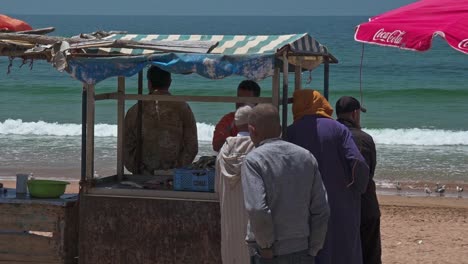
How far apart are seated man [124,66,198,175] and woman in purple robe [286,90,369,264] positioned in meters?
1.60

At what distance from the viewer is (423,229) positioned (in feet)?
34.7

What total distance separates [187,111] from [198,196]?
1107 mm

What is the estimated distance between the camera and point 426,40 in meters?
5.46

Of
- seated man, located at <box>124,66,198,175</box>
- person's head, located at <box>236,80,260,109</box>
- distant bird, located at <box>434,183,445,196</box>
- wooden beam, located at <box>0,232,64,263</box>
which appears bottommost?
distant bird, located at <box>434,183,445,196</box>

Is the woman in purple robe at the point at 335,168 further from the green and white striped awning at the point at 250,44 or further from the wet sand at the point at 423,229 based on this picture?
the wet sand at the point at 423,229

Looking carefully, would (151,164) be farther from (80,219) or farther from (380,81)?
(380,81)

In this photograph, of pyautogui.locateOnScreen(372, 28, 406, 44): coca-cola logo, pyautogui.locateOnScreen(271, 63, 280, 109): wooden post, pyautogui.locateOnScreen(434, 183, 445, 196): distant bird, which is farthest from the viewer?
pyautogui.locateOnScreen(434, 183, 445, 196): distant bird

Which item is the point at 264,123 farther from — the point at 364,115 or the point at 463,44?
the point at 364,115

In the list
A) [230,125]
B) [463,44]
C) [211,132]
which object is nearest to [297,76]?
[230,125]

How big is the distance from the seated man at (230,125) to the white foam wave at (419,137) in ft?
46.1

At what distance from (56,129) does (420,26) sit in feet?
59.1

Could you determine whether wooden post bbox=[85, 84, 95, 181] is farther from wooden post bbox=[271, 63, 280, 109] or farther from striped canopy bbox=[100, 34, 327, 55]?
wooden post bbox=[271, 63, 280, 109]

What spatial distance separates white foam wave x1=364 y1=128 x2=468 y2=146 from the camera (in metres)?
20.6

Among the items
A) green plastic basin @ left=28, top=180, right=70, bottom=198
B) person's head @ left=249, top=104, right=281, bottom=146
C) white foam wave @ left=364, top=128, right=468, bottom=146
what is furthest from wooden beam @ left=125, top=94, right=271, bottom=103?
white foam wave @ left=364, top=128, right=468, bottom=146
